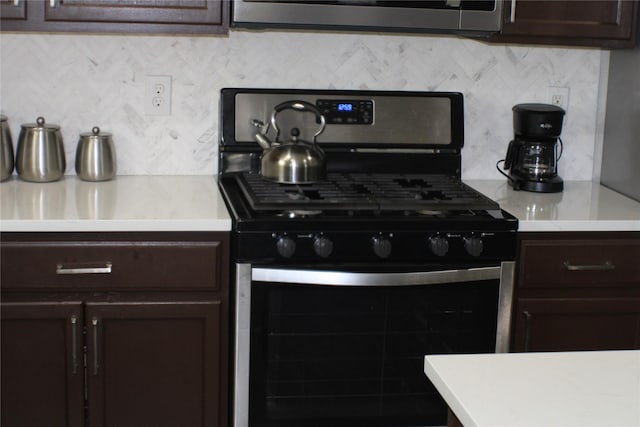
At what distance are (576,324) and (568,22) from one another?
2.90 ft

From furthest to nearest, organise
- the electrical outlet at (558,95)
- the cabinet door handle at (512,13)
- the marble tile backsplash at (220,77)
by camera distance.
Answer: the electrical outlet at (558,95), the marble tile backsplash at (220,77), the cabinet door handle at (512,13)

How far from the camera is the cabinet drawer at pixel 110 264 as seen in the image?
240 cm

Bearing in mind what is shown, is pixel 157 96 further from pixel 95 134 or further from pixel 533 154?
pixel 533 154

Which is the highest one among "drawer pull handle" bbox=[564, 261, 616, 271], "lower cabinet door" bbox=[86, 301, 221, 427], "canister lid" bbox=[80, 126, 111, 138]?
"canister lid" bbox=[80, 126, 111, 138]

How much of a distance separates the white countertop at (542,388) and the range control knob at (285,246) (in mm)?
953

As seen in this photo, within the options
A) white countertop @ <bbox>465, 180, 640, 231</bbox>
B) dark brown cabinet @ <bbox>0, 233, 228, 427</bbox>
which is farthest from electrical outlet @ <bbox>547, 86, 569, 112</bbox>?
dark brown cabinet @ <bbox>0, 233, 228, 427</bbox>

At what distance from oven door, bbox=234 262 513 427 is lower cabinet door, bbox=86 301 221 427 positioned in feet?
0.31

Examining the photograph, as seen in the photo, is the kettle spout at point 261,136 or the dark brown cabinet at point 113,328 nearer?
the dark brown cabinet at point 113,328

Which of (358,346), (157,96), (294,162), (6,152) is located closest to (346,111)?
(294,162)

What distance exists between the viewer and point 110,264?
95.3 inches

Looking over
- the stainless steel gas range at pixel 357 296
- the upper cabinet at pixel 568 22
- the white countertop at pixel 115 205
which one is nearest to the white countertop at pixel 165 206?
the white countertop at pixel 115 205

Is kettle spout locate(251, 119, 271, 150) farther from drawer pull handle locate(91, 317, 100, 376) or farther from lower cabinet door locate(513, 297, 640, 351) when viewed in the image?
lower cabinet door locate(513, 297, 640, 351)

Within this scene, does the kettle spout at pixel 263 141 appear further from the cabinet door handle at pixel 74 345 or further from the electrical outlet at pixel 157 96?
the cabinet door handle at pixel 74 345

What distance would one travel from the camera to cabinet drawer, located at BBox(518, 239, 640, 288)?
102 inches
